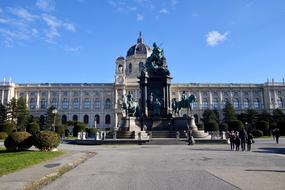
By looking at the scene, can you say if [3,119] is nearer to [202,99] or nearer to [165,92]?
[165,92]

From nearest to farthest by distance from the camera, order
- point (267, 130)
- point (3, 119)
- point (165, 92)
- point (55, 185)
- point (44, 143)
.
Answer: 1. point (55, 185)
2. point (44, 143)
3. point (165, 92)
4. point (267, 130)
5. point (3, 119)

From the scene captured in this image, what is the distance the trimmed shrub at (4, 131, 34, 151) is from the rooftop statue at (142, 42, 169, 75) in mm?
19649

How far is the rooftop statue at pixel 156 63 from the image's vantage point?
37375mm

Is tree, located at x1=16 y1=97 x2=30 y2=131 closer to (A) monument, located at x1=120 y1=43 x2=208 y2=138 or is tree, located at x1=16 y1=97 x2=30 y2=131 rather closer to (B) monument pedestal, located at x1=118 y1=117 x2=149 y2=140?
(A) monument, located at x1=120 y1=43 x2=208 y2=138

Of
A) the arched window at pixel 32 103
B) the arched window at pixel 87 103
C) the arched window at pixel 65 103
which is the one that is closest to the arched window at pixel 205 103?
the arched window at pixel 87 103

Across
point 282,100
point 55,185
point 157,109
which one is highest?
point 282,100

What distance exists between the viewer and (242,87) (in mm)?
120938

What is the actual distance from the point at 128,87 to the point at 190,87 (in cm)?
2527

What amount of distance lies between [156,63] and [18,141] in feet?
72.7

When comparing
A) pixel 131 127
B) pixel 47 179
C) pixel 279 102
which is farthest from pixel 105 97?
pixel 47 179

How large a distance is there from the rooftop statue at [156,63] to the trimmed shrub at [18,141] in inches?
774

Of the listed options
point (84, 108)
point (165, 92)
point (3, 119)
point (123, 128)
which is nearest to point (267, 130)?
point (165, 92)

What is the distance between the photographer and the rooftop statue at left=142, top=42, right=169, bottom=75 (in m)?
37.4

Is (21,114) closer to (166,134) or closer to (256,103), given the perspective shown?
(166,134)
